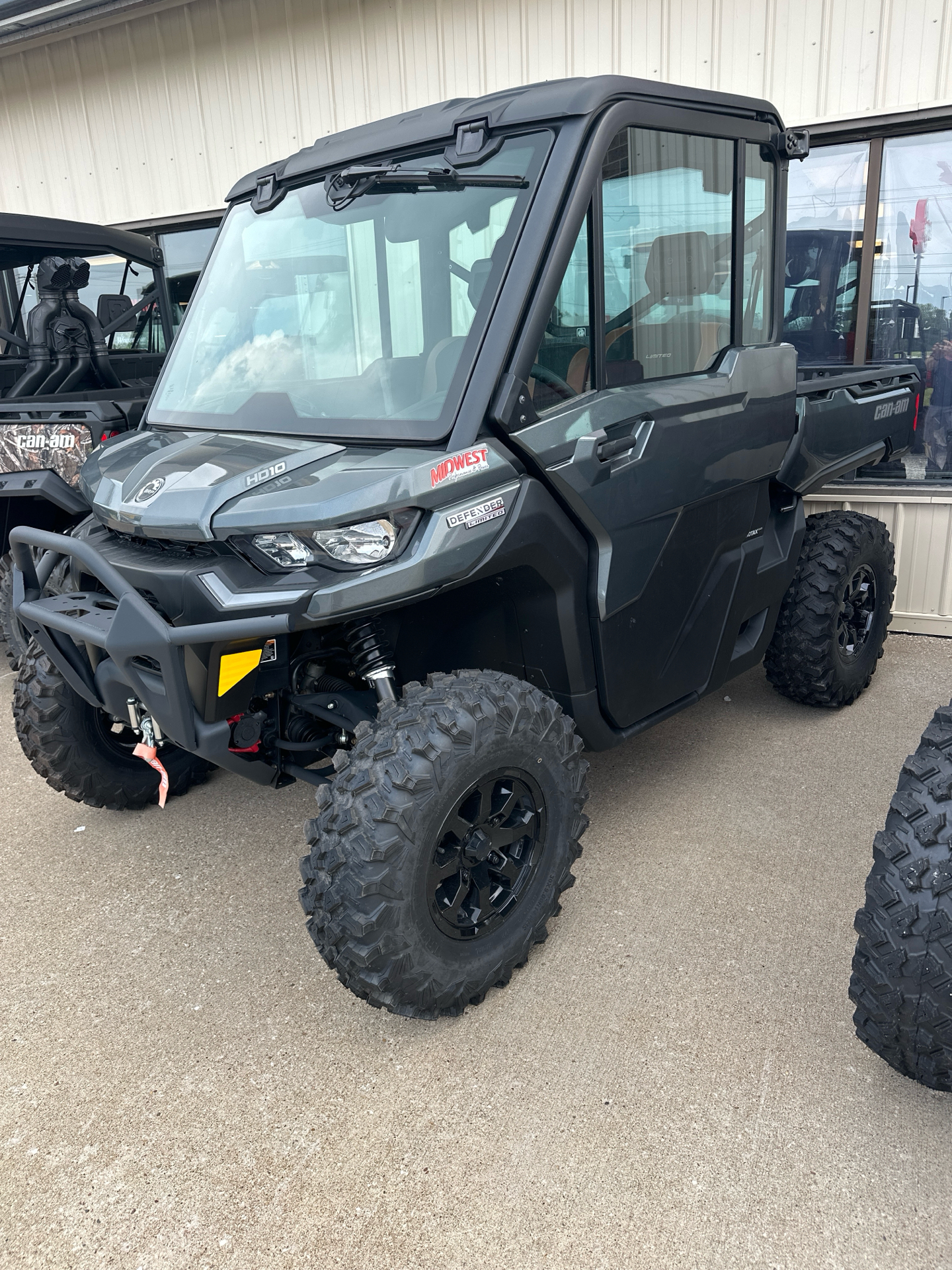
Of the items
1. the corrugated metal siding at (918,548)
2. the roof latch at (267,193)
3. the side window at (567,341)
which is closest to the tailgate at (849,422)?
the corrugated metal siding at (918,548)

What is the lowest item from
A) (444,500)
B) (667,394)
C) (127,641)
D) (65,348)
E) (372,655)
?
(372,655)

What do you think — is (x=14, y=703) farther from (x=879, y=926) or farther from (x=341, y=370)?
(x=879, y=926)

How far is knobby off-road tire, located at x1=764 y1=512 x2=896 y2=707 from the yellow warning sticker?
7.99 ft

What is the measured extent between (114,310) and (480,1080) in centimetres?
561

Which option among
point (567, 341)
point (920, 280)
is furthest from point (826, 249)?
point (567, 341)

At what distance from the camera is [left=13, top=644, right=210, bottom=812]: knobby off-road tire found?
10.4 feet

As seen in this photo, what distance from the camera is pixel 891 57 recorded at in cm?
463

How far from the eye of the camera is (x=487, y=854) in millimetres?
2424

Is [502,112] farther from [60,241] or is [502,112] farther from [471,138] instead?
[60,241]

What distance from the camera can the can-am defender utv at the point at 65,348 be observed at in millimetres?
4277

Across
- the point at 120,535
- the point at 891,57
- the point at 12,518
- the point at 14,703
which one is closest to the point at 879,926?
the point at 120,535


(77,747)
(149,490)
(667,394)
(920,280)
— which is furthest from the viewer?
(920,280)

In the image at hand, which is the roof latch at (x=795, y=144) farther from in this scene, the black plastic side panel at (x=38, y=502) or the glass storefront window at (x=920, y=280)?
the black plastic side panel at (x=38, y=502)

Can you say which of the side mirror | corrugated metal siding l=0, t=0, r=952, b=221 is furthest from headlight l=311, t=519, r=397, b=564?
the side mirror
